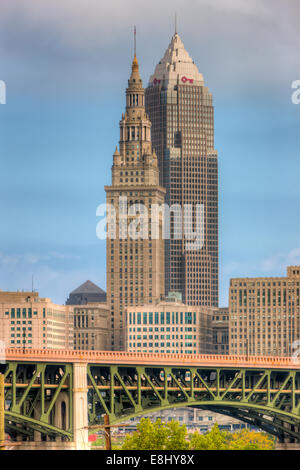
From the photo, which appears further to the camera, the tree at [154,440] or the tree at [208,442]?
the tree at [208,442]

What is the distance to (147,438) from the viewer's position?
6245 inches

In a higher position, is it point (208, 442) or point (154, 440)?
point (154, 440)

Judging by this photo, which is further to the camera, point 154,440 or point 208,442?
point 208,442

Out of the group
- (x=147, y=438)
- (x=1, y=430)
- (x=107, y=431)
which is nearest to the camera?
(x=107, y=431)

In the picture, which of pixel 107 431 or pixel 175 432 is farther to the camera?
pixel 175 432

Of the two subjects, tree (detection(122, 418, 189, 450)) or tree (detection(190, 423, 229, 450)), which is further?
tree (detection(190, 423, 229, 450))
